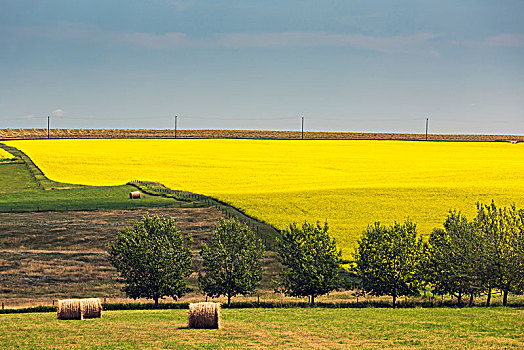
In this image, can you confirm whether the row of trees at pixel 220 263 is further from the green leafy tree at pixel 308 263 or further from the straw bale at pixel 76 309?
the straw bale at pixel 76 309

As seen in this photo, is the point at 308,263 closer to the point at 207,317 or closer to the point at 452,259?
the point at 452,259

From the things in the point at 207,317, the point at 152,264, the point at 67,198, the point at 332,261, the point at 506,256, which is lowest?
the point at 207,317

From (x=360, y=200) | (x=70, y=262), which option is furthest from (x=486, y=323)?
(x=360, y=200)

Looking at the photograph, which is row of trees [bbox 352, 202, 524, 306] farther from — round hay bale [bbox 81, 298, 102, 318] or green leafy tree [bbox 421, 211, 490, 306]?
round hay bale [bbox 81, 298, 102, 318]

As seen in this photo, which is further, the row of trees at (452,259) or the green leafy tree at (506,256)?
the row of trees at (452,259)

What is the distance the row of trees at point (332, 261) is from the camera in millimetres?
52000

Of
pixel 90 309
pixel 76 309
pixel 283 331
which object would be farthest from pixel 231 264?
pixel 283 331

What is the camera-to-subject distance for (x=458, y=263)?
2092 inches

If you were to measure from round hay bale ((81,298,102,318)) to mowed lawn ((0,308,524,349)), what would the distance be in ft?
2.39

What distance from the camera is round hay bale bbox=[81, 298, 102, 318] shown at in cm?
4072

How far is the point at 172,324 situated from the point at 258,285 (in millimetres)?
18362

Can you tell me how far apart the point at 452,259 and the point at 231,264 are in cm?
1776

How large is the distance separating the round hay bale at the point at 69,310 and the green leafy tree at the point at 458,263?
27.7 meters

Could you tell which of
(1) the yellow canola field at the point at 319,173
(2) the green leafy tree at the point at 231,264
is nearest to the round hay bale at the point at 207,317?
(2) the green leafy tree at the point at 231,264
